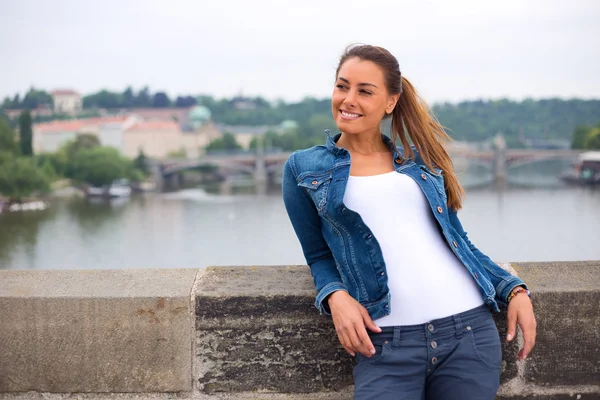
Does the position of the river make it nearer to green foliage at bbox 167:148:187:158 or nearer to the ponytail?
the ponytail

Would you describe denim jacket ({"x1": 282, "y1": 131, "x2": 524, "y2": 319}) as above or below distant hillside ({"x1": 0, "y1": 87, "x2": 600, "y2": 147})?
above

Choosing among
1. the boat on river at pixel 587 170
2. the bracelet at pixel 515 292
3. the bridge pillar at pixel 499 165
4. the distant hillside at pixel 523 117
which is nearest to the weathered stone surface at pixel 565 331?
the bracelet at pixel 515 292

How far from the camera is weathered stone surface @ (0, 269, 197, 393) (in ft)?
4.72

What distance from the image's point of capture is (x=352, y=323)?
1.22 m

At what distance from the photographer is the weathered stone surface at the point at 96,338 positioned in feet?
4.72

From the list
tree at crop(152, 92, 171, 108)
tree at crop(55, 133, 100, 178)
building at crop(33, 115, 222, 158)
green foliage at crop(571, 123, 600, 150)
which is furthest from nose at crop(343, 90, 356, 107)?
tree at crop(152, 92, 171, 108)

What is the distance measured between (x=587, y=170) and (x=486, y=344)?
126ft

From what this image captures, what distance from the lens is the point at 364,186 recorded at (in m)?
1.28

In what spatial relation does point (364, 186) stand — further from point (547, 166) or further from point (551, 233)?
point (547, 166)

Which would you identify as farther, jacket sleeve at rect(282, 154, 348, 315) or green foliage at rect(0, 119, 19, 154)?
green foliage at rect(0, 119, 19, 154)

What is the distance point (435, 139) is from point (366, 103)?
178 millimetres

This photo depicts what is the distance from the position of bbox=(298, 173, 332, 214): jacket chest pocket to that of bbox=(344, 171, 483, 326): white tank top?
0.04m

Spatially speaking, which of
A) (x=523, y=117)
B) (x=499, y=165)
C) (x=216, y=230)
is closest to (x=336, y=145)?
(x=216, y=230)

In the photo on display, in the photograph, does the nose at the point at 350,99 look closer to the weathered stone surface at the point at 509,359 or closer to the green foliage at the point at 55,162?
the weathered stone surface at the point at 509,359
